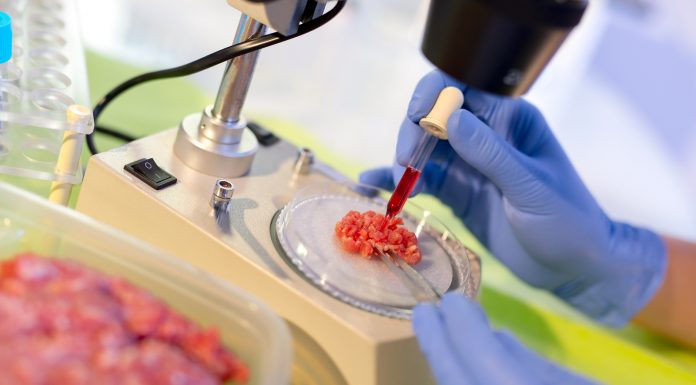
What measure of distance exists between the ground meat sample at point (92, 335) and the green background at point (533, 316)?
1.07 ft

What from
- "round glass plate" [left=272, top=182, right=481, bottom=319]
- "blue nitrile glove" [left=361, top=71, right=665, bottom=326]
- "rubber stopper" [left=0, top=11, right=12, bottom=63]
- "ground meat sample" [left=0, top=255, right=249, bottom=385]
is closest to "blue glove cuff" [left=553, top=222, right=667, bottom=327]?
"blue nitrile glove" [left=361, top=71, right=665, bottom=326]

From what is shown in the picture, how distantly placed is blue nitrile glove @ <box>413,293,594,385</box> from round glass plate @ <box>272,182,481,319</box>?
0.15 feet

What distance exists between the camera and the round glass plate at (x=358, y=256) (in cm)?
73

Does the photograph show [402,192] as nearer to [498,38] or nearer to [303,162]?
[303,162]

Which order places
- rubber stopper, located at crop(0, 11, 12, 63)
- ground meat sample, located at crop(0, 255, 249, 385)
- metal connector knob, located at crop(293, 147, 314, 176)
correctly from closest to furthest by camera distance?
ground meat sample, located at crop(0, 255, 249, 385) < rubber stopper, located at crop(0, 11, 12, 63) < metal connector knob, located at crop(293, 147, 314, 176)

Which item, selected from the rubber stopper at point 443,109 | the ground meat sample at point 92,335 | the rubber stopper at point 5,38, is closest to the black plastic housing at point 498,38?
the rubber stopper at point 443,109

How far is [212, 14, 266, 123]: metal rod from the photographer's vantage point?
0.79m

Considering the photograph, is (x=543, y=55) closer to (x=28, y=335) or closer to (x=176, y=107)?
(x=28, y=335)

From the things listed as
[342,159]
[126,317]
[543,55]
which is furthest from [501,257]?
[126,317]

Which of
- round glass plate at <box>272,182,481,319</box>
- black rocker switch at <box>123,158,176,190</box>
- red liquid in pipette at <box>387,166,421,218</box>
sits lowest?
black rocker switch at <box>123,158,176,190</box>

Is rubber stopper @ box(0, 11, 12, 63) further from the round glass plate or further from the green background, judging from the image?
the round glass plate

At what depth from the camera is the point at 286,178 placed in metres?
0.90

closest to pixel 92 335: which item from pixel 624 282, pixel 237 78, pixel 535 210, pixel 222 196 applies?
pixel 222 196

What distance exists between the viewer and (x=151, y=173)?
792 millimetres
